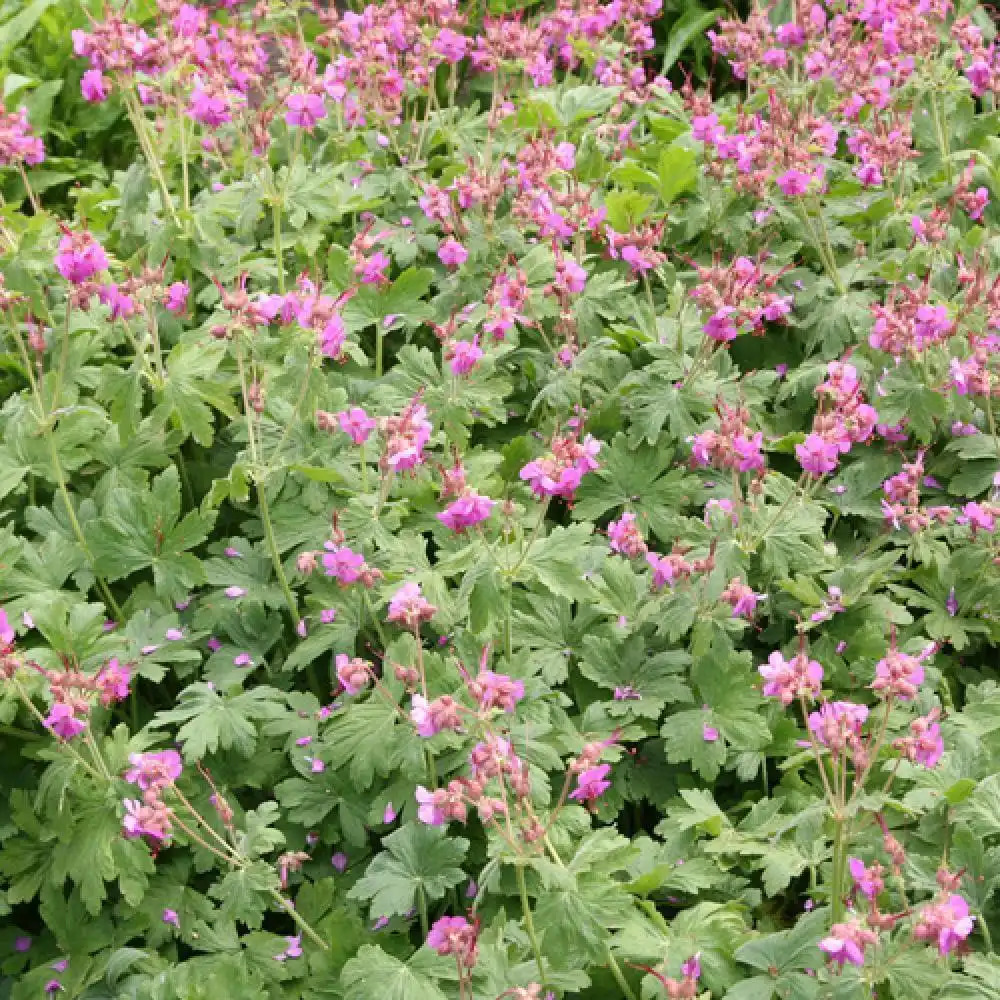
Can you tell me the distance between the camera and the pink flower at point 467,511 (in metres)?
2.63

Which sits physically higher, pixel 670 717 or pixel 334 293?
pixel 334 293

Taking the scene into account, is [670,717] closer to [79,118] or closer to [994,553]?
[994,553]

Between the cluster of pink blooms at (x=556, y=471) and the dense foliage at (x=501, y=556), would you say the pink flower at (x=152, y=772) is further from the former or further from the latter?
the cluster of pink blooms at (x=556, y=471)

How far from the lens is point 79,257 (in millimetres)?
2902

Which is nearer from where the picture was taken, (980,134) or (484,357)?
(484,357)

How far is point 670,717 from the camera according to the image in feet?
9.58

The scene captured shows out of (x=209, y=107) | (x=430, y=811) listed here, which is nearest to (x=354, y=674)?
(x=430, y=811)

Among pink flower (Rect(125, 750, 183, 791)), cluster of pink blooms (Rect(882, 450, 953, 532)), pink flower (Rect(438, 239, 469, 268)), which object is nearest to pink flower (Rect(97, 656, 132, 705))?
pink flower (Rect(125, 750, 183, 791))

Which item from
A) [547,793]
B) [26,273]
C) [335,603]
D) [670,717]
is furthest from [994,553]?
[26,273]

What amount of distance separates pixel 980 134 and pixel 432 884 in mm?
3253

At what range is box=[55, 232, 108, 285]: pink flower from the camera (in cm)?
289

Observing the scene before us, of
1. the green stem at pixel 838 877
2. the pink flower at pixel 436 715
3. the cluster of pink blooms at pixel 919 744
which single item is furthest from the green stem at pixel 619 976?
the cluster of pink blooms at pixel 919 744

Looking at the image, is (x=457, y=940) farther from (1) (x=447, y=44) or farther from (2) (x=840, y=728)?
(1) (x=447, y=44)

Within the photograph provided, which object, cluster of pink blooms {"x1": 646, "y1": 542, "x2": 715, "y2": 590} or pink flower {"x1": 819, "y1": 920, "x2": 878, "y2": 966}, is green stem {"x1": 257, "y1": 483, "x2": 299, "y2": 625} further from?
pink flower {"x1": 819, "y1": 920, "x2": 878, "y2": 966}
